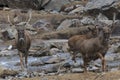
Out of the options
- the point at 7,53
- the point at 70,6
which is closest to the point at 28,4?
the point at 70,6

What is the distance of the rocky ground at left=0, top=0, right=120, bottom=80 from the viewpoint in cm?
1408

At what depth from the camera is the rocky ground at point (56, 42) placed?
1408cm

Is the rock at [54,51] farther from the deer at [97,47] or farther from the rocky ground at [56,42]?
the deer at [97,47]

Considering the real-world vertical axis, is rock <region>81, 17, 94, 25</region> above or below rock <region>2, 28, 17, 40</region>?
above

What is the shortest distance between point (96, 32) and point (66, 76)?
224 cm

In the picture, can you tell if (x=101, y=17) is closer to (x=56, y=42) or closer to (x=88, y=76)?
(x=56, y=42)

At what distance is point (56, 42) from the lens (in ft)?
84.9

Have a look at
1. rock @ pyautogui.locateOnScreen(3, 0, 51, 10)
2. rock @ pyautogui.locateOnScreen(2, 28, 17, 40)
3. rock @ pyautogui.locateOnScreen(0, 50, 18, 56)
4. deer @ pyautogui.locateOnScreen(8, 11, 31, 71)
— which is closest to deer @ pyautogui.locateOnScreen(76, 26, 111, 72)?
deer @ pyautogui.locateOnScreen(8, 11, 31, 71)

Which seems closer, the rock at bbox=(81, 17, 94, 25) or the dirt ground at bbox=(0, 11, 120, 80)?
the dirt ground at bbox=(0, 11, 120, 80)

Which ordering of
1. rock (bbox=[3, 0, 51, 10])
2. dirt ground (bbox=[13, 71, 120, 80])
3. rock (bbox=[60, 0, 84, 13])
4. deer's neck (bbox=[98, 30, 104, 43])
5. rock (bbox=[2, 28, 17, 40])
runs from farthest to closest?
rock (bbox=[3, 0, 51, 10]) → rock (bbox=[60, 0, 84, 13]) → rock (bbox=[2, 28, 17, 40]) → deer's neck (bbox=[98, 30, 104, 43]) → dirt ground (bbox=[13, 71, 120, 80])

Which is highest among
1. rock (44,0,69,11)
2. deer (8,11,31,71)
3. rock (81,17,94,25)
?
deer (8,11,31,71)

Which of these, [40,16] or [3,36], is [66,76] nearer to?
[3,36]

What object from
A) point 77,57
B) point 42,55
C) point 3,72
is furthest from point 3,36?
point 3,72

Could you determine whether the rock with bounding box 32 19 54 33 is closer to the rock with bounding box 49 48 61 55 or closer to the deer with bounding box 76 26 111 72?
the rock with bounding box 49 48 61 55
